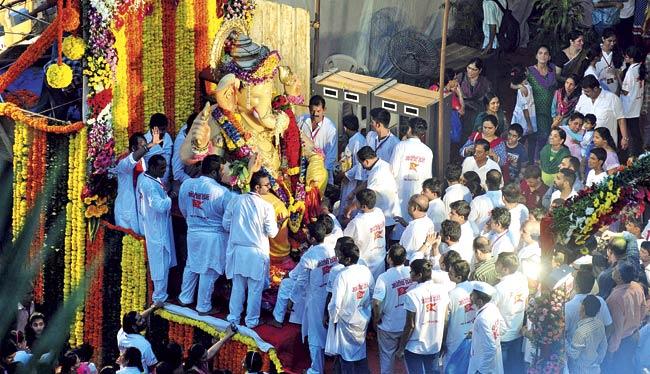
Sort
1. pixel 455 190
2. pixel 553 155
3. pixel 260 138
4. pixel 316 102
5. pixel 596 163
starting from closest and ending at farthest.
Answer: pixel 260 138 < pixel 455 190 < pixel 596 163 < pixel 553 155 < pixel 316 102

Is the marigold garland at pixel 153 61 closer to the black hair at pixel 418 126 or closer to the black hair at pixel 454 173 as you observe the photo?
the black hair at pixel 418 126

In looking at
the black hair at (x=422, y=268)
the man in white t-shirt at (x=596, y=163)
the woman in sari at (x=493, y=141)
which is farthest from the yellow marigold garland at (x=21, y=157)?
the man in white t-shirt at (x=596, y=163)

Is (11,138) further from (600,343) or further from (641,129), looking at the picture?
(641,129)

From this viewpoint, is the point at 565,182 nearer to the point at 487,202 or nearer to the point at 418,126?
the point at 487,202

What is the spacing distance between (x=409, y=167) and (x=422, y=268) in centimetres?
278

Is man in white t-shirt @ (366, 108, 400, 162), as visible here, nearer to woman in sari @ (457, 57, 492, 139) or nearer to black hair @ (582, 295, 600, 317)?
woman in sari @ (457, 57, 492, 139)

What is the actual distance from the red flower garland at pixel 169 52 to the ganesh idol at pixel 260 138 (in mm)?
425

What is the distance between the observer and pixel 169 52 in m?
11.1

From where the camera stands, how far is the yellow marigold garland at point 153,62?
10.9m

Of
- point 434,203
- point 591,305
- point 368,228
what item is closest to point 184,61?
point 368,228

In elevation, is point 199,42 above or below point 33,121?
above

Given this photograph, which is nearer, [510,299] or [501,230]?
[510,299]

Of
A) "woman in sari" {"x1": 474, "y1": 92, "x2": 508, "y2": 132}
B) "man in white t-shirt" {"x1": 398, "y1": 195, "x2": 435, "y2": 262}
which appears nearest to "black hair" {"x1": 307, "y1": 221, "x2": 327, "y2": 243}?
"man in white t-shirt" {"x1": 398, "y1": 195, "x2": 435, "y2": 262}

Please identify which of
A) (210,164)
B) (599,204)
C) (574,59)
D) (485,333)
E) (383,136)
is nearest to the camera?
(599,204)
